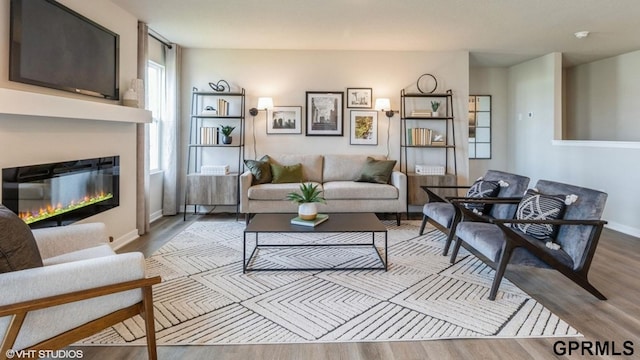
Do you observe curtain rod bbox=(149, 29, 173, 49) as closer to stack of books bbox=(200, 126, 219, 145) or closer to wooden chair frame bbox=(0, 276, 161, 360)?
stack of books bbox=(200, 126, 219, 145)

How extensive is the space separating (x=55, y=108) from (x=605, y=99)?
7.33m

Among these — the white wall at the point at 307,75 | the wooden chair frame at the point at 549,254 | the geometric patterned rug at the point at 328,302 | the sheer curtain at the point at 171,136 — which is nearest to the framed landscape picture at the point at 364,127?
the white wall at the point at 307,75

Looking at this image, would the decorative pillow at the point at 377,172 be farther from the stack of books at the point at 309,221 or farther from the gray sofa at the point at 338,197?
the stack of books at the point at 309,221

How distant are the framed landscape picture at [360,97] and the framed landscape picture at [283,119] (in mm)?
781

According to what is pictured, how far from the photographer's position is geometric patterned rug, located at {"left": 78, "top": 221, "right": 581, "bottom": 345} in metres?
1.96

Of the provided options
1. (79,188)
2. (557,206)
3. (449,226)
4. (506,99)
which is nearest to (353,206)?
(449,226)

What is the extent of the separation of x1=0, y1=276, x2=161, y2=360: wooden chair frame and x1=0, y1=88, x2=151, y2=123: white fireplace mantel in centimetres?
146

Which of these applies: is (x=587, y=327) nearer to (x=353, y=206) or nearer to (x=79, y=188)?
(x=353, y=206)

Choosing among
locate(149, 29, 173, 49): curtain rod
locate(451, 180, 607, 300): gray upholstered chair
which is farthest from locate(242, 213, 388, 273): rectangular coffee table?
locate(149, 29, 173, 49): curtain rod

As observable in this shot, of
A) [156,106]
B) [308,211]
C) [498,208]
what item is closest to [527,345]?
[498,208]

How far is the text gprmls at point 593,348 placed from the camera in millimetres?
1795

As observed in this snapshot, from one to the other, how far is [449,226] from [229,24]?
3.32 meters

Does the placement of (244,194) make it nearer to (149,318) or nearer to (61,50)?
(61,50)

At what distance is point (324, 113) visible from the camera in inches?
209
